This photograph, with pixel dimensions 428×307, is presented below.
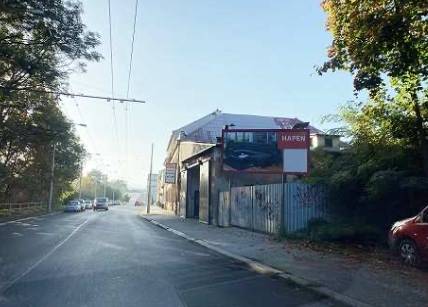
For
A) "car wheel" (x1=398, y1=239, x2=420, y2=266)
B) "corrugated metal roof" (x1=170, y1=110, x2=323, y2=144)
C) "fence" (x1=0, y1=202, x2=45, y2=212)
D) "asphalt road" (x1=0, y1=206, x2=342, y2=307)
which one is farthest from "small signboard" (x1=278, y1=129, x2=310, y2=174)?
"fence" (x1=0, y1=202, x2=45, y2=212)

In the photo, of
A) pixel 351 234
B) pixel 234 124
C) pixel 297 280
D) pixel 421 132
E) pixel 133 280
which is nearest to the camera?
pixel 133 280

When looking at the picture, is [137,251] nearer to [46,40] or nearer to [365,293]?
[365,293]

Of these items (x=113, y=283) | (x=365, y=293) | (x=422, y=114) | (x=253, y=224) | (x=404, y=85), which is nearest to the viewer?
(x=365, y=293)

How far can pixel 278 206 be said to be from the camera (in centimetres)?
2028

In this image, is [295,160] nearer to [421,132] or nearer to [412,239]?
[421,132]

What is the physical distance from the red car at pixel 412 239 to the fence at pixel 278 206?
6195 mm

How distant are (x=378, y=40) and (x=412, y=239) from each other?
4718 mm

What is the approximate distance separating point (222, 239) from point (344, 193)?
514 centimetres

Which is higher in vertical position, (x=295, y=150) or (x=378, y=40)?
(x=378, y=40)

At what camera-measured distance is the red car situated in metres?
11.9

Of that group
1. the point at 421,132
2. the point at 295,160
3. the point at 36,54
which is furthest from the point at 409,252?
the point at 36,54

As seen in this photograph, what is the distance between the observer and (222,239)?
20.3 metres

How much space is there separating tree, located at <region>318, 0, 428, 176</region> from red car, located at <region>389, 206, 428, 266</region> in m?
3.65

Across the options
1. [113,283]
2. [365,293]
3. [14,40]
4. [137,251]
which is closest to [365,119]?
[137,251]
